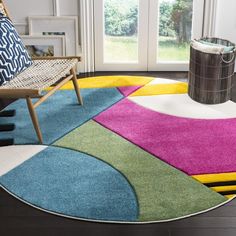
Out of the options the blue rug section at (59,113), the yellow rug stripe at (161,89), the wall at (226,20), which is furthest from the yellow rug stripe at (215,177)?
the wall at (226,20)

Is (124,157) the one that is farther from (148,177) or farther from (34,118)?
(34,118)

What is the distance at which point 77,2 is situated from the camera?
12.7ft

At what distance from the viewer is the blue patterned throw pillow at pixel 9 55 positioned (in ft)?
9.30

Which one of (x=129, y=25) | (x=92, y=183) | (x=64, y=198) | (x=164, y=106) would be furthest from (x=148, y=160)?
(x=129, y=25)

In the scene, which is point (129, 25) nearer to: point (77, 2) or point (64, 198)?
point (77, 2)

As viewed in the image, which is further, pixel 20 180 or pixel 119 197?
pixel 20 180

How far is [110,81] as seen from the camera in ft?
12.4

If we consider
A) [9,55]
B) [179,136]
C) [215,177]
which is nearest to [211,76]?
[179,136]

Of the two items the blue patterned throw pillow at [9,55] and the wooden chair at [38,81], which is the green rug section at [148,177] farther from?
the blue patterned throw pillow at [9,55]

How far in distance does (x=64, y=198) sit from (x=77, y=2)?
7.05ft

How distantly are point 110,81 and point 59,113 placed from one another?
0.76 metres

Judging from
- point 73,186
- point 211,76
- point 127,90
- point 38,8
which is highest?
point 38,8

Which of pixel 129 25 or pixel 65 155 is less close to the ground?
pixel 129 25

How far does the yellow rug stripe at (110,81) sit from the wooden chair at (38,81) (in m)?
0.44
